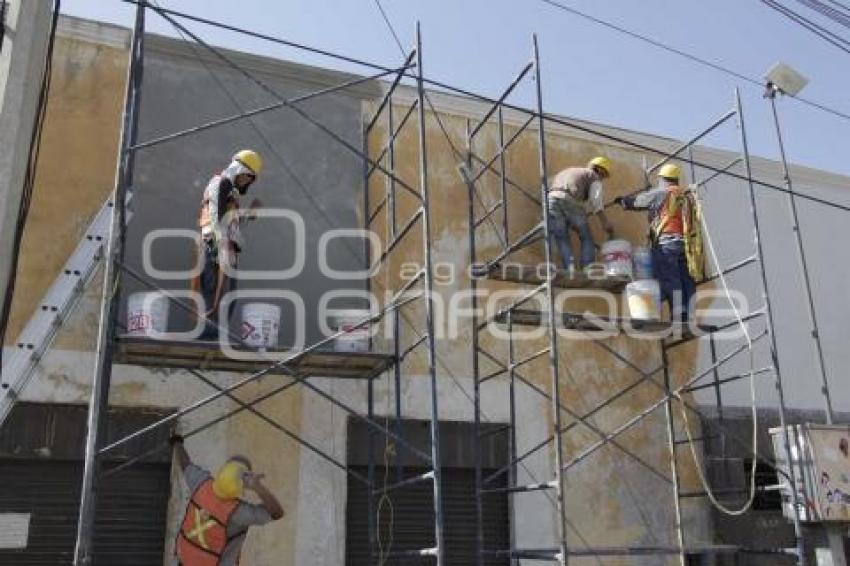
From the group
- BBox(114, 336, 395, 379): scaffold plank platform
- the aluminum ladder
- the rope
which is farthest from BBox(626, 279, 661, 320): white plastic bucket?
the aluminum ladder

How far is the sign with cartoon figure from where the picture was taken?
8500mm

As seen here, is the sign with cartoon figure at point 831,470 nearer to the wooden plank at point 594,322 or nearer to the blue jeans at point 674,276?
the wooden plank at point 594,322

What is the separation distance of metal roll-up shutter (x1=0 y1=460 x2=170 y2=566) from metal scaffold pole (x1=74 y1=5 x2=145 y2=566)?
99 cm

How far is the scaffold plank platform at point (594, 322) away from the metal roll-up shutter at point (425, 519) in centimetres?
167

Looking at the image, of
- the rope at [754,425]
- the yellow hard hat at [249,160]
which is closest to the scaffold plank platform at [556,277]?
the rope at [754,425]

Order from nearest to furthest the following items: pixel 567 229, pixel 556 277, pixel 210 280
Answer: pixel 210 280, pixel 556 277, pixel 567 229

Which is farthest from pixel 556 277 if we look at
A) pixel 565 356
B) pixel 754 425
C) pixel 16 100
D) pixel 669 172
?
pixel 16 100

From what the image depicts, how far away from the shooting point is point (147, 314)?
746 centimetres

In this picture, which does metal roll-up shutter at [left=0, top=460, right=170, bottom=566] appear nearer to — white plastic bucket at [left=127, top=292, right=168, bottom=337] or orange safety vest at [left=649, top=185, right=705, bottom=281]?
white plastic bucket at [left=127, top=292, right=168, bottom=337]

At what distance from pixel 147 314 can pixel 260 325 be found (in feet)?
3.11

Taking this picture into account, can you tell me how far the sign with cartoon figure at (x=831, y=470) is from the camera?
8500 millimetres

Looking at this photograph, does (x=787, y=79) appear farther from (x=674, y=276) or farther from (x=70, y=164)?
(x=70, y=164)

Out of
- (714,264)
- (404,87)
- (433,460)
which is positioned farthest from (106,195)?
(714,264)

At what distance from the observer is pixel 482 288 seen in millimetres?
10039
